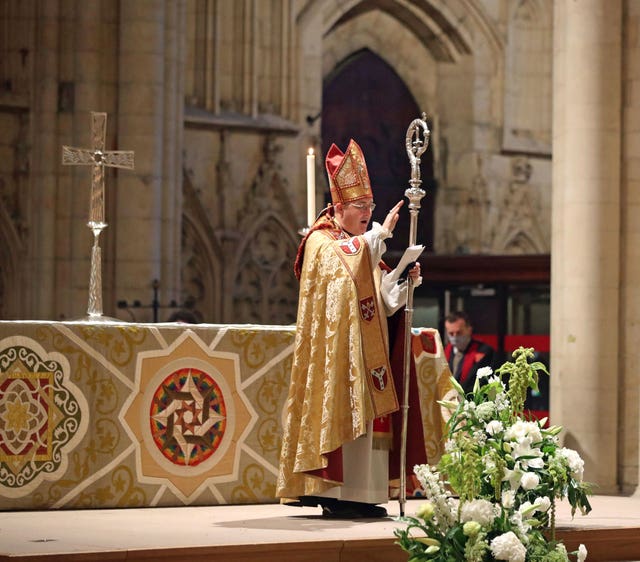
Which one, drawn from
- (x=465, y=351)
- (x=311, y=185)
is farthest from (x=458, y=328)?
(x=311, y=185)

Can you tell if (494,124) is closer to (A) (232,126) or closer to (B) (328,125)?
(B) (328,125)

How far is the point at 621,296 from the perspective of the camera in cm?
1002

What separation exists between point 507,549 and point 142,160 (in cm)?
997

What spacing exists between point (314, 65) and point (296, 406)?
11.3 metres

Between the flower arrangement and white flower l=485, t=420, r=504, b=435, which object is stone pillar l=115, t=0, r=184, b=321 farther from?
white flower l=485, t=420, r=504, b=435

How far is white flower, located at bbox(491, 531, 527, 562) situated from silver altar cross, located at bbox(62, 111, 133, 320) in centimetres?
373

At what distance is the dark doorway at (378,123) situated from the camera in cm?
1973

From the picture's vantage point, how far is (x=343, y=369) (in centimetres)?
764

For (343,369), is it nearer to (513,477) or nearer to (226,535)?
(226,535)

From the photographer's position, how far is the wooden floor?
6.47m

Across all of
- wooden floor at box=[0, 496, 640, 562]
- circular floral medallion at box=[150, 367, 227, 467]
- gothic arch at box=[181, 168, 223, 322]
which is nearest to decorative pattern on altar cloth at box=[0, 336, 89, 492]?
wooden floor at box=[0, 496, 640, 562]

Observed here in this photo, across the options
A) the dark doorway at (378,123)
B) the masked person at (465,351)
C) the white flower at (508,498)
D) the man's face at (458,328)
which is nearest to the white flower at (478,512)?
the white flower at (508,498)

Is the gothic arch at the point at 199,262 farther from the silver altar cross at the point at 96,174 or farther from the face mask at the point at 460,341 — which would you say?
the silver altar cross at the point at 96,174

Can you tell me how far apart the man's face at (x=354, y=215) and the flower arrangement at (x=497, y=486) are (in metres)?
1.83
